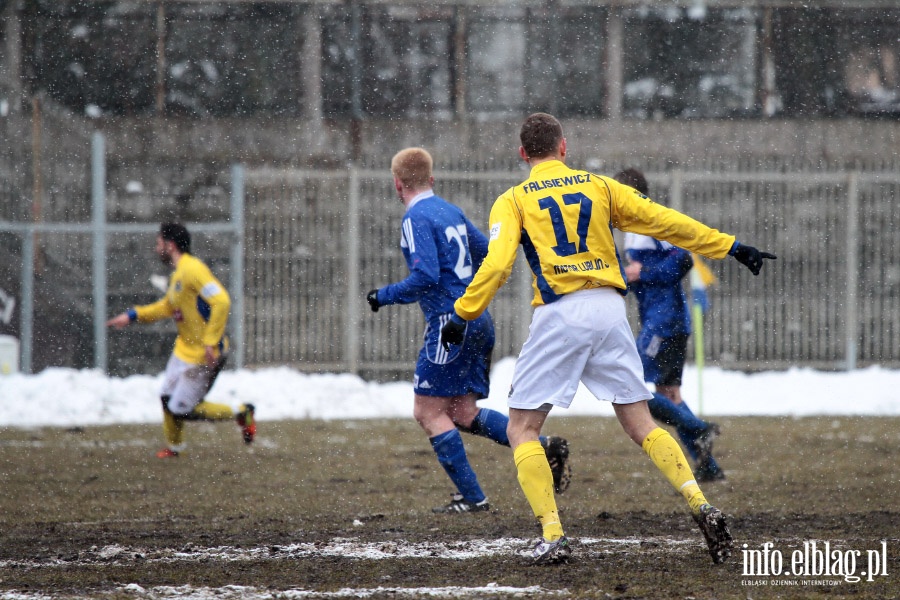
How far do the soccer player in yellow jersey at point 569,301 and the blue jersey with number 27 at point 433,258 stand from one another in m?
1.29

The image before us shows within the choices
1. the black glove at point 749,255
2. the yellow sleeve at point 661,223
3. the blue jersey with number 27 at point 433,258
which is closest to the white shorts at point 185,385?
the blue jersey with number 27 at point 433,258

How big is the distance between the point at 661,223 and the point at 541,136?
0.65 meters

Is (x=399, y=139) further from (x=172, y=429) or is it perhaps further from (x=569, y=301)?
(x=569, y=301)

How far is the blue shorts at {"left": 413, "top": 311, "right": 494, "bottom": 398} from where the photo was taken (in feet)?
21.2

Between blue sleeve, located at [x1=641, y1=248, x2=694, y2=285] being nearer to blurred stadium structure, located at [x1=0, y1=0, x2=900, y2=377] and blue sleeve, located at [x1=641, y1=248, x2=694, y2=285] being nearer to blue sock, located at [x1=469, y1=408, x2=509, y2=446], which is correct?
blue sock, located at [x1=469, y1=408, x2=509, y2=446]

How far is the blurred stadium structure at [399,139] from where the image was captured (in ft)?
53.2

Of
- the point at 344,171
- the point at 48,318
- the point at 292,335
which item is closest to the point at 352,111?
the point at 344,171

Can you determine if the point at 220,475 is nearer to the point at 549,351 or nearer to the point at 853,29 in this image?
the point at 549,351

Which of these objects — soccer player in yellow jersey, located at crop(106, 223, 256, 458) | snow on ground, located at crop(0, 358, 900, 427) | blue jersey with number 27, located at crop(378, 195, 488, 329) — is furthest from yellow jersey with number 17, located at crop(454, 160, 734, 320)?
snow on ground, located at crop(0, 358, 900, 427)

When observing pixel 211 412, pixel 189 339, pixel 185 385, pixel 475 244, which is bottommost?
pixel 211 412

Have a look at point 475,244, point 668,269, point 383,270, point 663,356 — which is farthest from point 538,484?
point 383,270

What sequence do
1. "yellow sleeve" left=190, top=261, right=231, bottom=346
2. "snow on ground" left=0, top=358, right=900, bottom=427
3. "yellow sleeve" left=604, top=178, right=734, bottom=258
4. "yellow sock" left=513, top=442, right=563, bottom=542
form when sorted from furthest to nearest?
"snow on ground" left=0, top=358, right=900, bottom=427, "yellow sleeve" left=190, top=261, right=231, bottom=346, "yellow sleeve" left=604, top=178, right=734, bottom=258, "yellow sock" left=513, top=442, right=563, bottom=542

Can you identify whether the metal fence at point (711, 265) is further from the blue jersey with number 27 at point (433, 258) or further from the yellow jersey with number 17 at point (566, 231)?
the yellow jersey with number 17 at point (566, 231)

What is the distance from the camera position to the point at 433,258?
638 cm
